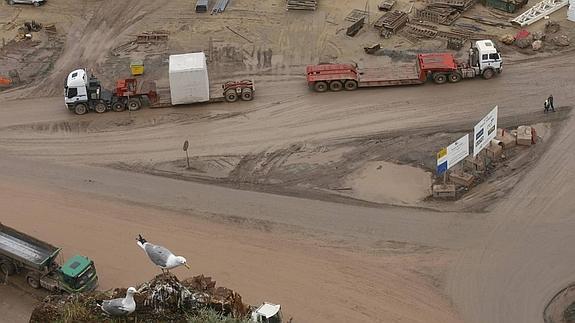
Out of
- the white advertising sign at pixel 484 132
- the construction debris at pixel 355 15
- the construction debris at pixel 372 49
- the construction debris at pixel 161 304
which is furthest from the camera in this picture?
the construction debris at pixel 355 15

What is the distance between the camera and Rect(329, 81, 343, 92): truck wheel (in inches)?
1603

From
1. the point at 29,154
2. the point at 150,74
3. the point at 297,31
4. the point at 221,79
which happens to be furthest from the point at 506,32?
the point at 29,154

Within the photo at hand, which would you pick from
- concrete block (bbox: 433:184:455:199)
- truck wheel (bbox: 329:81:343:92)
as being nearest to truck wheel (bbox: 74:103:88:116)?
truck wheel (bbox: 329:81:343:92)

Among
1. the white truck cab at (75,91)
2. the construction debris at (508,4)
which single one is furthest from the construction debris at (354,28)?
the white truck cab at (75,91)

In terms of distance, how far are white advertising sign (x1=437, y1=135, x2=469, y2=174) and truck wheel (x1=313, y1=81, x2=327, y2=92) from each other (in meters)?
9.86

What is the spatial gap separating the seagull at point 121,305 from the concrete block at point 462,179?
15.1 metres

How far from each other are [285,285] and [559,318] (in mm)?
9707

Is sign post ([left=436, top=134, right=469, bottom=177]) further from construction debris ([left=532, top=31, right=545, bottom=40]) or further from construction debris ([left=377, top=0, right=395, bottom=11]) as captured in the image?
construction debris ([left=377, top=0, right=395, bottom=11])

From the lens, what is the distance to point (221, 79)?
140 feet

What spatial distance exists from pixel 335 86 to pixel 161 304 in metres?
18.5

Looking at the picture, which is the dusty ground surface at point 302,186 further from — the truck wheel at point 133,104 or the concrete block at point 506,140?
the concrete block at point 506,140

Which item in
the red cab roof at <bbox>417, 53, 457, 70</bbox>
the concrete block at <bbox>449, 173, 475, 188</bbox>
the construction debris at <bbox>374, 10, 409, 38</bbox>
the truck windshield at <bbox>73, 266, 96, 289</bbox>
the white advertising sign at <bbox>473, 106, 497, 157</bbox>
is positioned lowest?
the truck windshield at <bbox>73, 266, 96, 289</bbox>

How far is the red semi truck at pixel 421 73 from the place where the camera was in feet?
133

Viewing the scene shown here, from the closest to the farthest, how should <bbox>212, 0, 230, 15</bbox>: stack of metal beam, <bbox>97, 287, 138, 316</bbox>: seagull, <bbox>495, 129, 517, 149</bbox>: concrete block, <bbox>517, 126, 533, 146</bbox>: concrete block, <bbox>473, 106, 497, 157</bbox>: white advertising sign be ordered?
<bbox>97, 287, 138, 316</bbox>: seagull < <bbox>473, 106, 497, 157</bbox>: white advertising sign < <bbox>517, 126, 533, 146</bbox>: concrete block < <bbox>495, 129, 517, 149</bbox>: concrete block < <bbox>212, 0, 230, 15</bbox>: stack of metal beam
